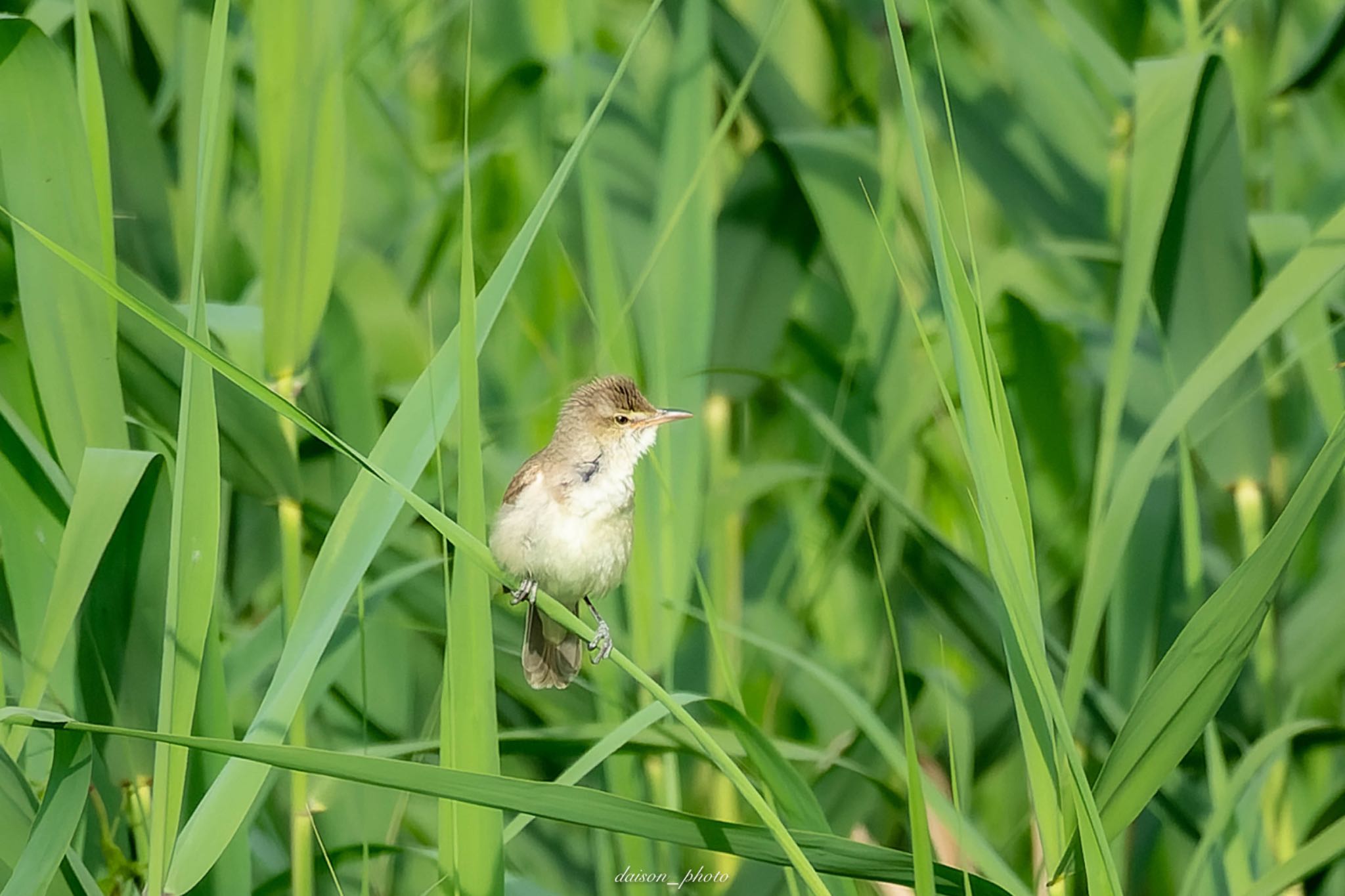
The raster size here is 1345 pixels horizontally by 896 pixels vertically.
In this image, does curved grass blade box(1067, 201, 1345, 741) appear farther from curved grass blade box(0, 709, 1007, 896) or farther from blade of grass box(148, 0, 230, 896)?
blade of grass box(148, 0, 230, 896)

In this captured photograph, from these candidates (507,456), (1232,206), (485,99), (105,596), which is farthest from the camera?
(485,99)

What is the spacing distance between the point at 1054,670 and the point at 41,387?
5.03 feet

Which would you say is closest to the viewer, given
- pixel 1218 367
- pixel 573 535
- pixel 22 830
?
pixel 22 830

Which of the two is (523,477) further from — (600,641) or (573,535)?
(600,641)

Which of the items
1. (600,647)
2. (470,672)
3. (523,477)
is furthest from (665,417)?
(470,672)

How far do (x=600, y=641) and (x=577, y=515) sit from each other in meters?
0.61

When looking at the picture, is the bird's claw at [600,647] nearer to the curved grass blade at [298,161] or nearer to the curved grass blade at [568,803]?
the curved grass blade at [568,803]

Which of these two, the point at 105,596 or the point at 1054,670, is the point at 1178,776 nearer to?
the point at 1054,670

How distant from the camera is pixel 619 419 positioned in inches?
90.7

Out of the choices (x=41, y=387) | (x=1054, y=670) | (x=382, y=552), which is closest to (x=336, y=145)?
(x=41, y=387)

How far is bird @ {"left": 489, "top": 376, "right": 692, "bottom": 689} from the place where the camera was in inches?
85.5

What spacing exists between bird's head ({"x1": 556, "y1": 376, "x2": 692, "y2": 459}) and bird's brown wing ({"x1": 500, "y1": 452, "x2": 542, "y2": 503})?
9 centimetres

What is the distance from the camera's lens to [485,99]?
10.5 feet

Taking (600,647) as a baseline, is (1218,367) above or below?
above
